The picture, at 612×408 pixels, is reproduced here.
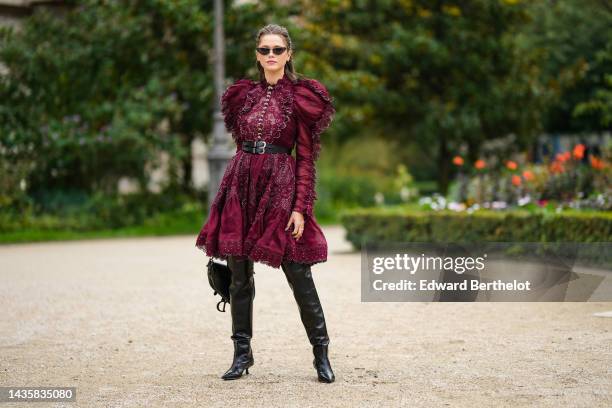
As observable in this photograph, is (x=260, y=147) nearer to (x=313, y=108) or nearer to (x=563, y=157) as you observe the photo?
(x=313, y=108)

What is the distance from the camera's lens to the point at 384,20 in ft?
87.6

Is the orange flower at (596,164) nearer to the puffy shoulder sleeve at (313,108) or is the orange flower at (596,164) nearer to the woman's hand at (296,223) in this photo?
the puffy shoulder sleeve at (313,108)

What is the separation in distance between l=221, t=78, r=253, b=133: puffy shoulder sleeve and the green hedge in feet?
20.5

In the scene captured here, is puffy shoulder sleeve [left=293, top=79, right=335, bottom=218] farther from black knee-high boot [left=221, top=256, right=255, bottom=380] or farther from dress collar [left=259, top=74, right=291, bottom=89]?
black knee-high boot [left=221, top=256, right=255, bottom=380]

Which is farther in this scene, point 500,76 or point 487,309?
point 500,76

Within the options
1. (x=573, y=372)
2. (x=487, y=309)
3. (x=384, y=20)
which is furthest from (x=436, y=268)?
(x=384, y=20)

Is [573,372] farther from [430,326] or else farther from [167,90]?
[167,90]

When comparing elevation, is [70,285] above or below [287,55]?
below

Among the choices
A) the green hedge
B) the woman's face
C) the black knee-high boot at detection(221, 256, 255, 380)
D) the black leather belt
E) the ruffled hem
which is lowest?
the green hedge

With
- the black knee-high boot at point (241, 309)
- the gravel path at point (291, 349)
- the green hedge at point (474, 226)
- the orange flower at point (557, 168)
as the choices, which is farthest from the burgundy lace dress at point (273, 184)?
the orange flower at point (557, 168)

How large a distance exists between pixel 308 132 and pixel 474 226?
23.4 ft

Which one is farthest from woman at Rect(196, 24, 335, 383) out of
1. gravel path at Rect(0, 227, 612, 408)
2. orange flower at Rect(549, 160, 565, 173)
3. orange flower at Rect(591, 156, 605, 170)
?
orange flower at Rect(549, 160, 565, 173)

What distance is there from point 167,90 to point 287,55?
1495 centimetres

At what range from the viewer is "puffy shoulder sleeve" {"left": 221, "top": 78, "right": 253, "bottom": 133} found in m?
5.78
